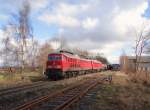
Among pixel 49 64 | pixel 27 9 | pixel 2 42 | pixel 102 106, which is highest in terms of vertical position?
pixel 27 9

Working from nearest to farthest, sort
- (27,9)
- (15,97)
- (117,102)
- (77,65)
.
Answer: (117,102), (15,97), (77,65), (27,9)

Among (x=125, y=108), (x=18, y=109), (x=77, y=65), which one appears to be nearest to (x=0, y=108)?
(x=18, y=109)

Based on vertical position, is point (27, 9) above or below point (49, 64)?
above

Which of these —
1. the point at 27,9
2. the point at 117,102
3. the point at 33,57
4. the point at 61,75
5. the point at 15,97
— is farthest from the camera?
the point at 33,57

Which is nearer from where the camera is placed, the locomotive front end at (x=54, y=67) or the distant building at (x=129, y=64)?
the locomotive front end at (x=54, y=67)

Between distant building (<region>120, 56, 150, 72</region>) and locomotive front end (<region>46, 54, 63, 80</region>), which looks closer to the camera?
locomotive front end (<region>46, 54, 63, 80</region>)

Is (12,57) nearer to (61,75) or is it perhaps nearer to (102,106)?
(61,75)

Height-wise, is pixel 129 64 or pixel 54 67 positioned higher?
pixel 129 64

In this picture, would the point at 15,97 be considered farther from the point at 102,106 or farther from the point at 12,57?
the point at 12,57

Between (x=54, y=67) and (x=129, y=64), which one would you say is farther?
(x=129, y=64)

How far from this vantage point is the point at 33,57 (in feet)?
214

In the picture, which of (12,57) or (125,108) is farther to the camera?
(12,57)

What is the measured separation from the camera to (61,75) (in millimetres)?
36062

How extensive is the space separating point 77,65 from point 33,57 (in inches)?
844
